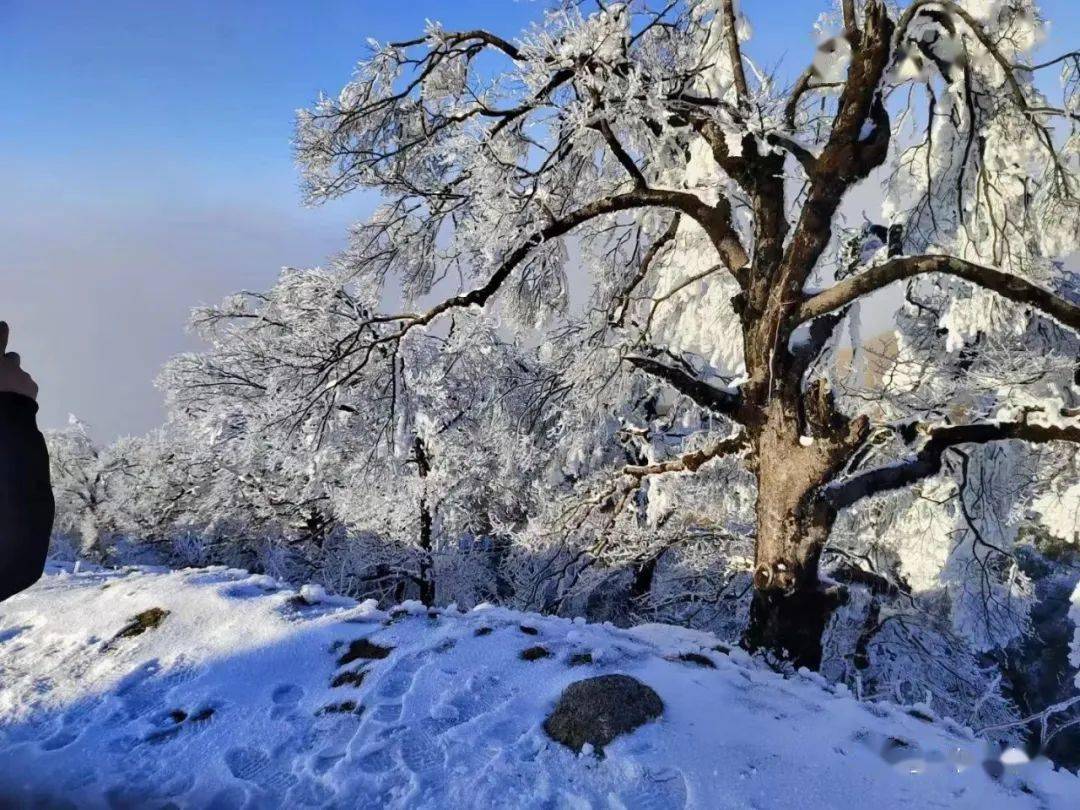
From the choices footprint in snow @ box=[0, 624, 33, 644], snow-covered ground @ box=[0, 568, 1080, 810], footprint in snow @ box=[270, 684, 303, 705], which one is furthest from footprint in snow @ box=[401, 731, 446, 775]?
footprint in snow @ box=[0, 624, 33, 644]

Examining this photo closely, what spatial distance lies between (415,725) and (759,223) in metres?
4.02

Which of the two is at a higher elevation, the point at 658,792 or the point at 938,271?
the point at 938,271

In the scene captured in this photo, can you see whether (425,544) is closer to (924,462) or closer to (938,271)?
(924,462)

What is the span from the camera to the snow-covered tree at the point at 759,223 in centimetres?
439

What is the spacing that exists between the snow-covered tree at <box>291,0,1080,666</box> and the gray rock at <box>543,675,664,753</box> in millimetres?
2081

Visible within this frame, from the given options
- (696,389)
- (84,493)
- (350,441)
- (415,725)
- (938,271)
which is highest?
(938,271)

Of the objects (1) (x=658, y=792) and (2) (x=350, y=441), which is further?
(2) (x=350, y=441)

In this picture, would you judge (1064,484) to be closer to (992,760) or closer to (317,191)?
(992,760)

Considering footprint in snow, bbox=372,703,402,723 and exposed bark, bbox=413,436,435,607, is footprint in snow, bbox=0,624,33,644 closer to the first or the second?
footprint in snow, bbox=372,703,402,723

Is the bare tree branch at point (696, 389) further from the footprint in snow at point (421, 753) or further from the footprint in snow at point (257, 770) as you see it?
the footprint in snow at point (257, 770)

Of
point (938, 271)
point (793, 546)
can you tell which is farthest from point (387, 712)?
point (938, 271)

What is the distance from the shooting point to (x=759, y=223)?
4.80 m

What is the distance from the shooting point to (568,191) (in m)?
6.06

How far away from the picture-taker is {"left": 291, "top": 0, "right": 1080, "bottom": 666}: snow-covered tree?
4391mm
